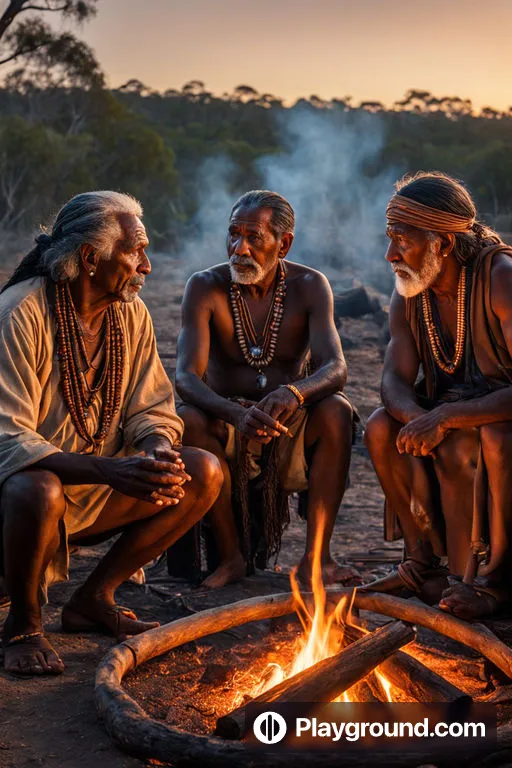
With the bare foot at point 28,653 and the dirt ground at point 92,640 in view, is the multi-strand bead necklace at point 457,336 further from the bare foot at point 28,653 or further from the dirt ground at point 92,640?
the bare foot at point 28,653

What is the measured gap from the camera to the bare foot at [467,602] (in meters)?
3.71

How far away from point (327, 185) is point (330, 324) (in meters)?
23.1

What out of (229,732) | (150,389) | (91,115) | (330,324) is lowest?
(229,732)

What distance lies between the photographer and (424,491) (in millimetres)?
4133

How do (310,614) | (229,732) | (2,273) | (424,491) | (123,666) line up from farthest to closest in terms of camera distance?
1. (2,273)
2. (424,491)
3. (310,614)
4. (123,666)
5. (229,732)

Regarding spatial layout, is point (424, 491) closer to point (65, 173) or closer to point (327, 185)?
point (65, 173)

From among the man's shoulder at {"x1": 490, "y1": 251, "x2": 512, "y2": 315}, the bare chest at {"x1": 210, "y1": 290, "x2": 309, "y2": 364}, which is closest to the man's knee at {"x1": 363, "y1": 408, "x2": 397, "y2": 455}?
the man's shoulder at {"x1": 490, "y1": 251, "x2": 512, "y2": 315}

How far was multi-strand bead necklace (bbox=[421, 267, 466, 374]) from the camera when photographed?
420 cm

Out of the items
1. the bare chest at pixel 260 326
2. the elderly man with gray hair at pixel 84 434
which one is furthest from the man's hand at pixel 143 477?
the bare chest at pixel 260 326

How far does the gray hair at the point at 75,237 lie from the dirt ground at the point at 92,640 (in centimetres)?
137

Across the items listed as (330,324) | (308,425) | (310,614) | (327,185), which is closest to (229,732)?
(310,614)

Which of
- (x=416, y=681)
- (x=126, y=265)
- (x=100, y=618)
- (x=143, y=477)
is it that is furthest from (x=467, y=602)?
(x=126, y=265)

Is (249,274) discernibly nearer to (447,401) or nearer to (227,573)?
(447,401)

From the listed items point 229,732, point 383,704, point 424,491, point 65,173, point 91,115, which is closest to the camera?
point 229,732
